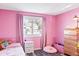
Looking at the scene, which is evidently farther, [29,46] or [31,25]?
[29,46]

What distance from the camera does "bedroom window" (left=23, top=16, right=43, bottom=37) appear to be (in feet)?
3.82

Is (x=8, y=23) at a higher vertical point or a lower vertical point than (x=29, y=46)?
higher

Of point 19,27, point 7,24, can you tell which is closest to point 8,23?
point 7,24

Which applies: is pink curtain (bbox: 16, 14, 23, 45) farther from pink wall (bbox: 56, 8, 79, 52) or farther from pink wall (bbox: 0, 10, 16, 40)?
pink wall (bbox: 56, 8, 79, 52)

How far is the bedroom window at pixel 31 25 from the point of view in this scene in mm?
1164

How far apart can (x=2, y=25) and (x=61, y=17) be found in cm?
83

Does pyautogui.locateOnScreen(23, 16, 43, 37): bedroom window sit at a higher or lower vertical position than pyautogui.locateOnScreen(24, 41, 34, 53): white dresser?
higher

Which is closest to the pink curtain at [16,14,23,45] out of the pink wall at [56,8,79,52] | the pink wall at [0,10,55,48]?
the pink wall at [0,10,55,48]

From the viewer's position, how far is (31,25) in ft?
3.79

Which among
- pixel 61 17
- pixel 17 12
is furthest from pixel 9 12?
pixel 61 17

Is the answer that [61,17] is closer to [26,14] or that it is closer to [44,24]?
[44,24]

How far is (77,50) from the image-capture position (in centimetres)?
124

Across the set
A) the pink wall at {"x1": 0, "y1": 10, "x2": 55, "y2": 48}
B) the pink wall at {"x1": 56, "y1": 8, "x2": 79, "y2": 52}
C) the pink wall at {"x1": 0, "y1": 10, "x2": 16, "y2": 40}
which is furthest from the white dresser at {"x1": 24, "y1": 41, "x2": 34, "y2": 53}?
the pink wall at {"x1": 56, "y1": 8, "x2": 79, "y2": 52}

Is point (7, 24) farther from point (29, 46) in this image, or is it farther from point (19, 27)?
point (29, 46)
